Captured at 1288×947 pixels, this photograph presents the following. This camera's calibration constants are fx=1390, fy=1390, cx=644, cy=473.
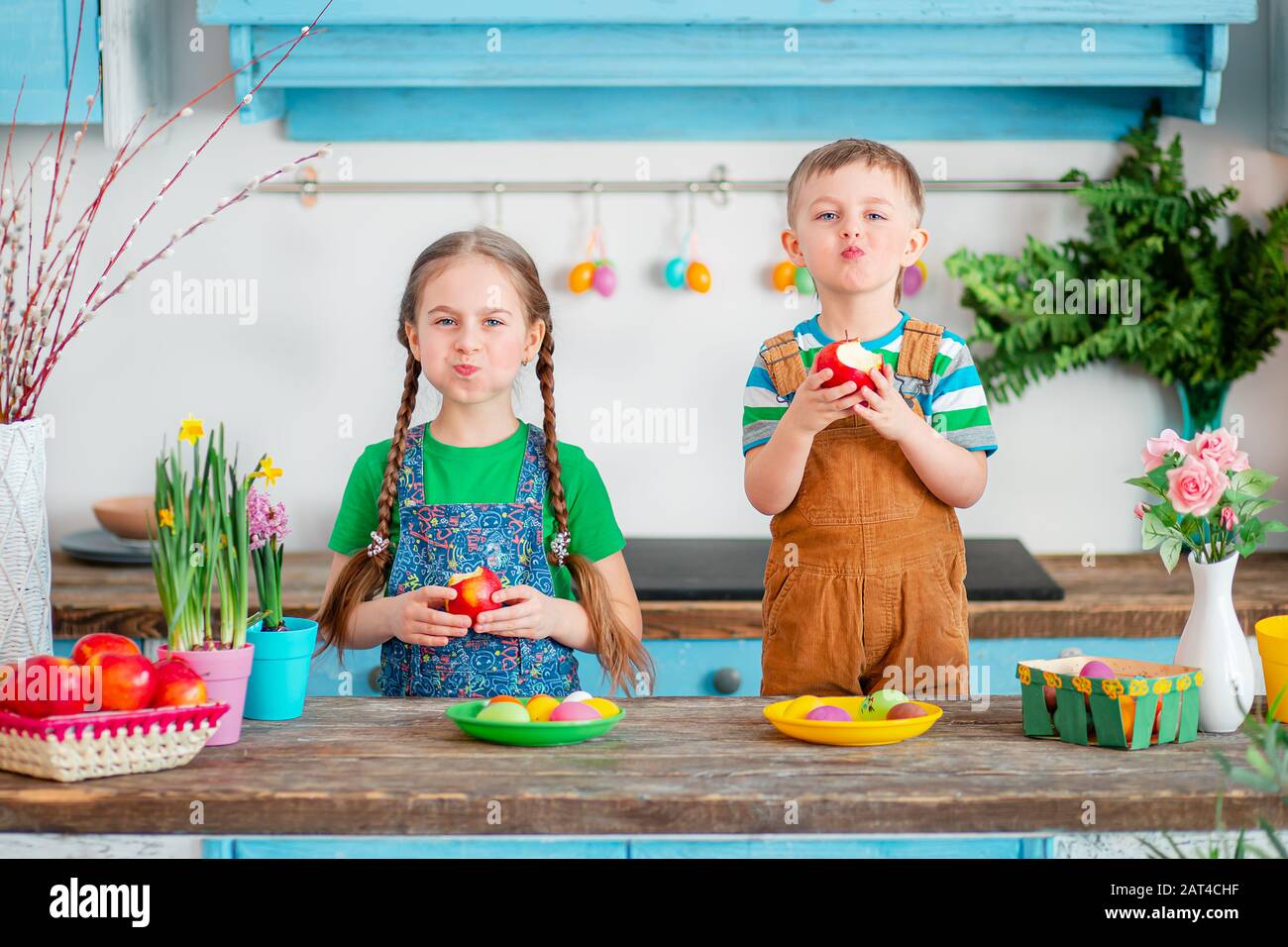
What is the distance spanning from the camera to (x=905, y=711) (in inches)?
52.3

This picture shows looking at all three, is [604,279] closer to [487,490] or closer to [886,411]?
[487,490]

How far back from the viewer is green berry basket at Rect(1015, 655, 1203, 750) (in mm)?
1278

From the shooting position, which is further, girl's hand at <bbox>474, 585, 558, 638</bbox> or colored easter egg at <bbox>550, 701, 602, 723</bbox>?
girl's hand at <bbox>474, 585, 558, 638</bbox>

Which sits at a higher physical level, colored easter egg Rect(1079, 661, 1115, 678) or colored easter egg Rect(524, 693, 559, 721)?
colored easter egg Rect(1079, 661, 1115, 678)

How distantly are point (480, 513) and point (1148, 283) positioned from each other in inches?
63.0

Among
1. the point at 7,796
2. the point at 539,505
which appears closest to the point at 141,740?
the point at 7,796

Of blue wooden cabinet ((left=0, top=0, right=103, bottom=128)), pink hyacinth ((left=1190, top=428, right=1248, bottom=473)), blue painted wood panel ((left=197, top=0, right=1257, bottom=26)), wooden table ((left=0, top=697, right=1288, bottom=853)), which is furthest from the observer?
blue wooden cabinet ((left=0, top=0, right=103, bottom=128))

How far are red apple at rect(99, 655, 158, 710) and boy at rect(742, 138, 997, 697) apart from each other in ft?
2.37

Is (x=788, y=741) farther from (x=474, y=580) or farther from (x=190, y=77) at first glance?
(x=190, y=77)

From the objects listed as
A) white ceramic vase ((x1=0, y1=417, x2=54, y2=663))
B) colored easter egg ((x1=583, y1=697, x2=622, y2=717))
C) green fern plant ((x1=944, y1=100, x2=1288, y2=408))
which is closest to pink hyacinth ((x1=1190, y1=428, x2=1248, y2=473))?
colored easter egg ((x1=583, y1=697, x2=622, y2=717))

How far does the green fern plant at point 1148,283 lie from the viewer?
267 cm

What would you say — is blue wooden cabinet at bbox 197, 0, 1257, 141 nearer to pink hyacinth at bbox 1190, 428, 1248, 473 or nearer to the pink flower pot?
pink hyacinth at bbox 1190, 428, 1248, 473

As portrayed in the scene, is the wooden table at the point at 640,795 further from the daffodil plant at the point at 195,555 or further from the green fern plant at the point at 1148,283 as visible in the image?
the green fern plant at the point at 1148,283

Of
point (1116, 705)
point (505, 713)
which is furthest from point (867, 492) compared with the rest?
point (505, 713)
